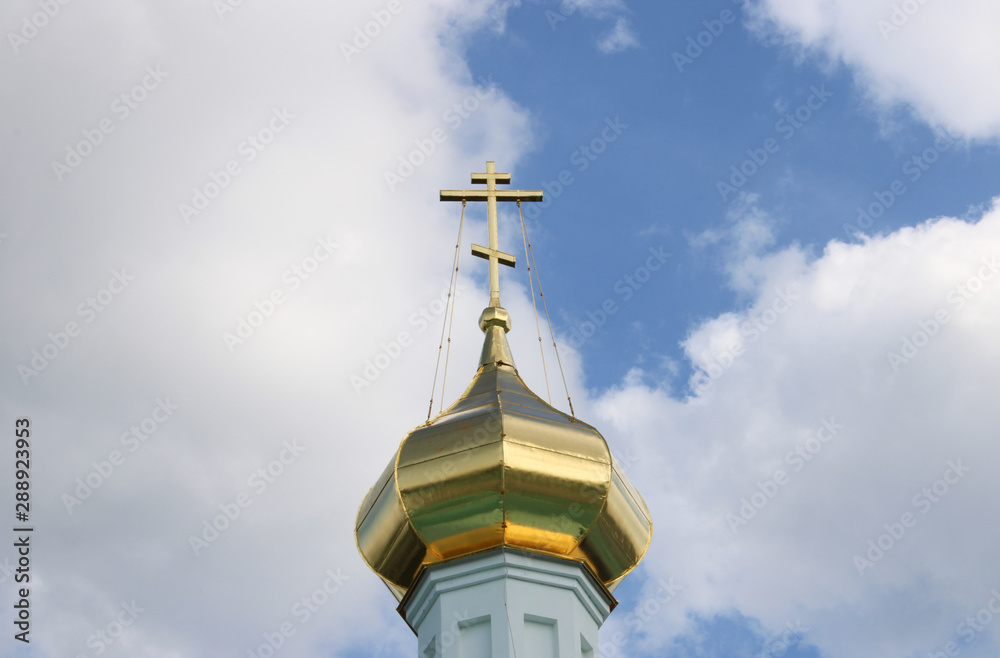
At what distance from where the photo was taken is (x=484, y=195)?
801 inches

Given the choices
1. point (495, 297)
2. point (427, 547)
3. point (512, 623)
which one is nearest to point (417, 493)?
point (427, 547)

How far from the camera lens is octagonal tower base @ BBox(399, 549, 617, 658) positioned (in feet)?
54.1

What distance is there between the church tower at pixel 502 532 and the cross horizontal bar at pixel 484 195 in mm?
3208

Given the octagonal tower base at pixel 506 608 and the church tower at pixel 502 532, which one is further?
the church tower at pixel 502 532

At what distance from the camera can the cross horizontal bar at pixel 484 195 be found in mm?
20297

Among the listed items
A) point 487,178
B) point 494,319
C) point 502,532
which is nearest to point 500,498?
point 502,532

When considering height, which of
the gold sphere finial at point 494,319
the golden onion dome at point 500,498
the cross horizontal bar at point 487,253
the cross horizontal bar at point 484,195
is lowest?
the golden onion dome at point 500,498

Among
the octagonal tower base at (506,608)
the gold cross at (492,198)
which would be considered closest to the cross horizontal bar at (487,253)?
the gold cross at (492,198)

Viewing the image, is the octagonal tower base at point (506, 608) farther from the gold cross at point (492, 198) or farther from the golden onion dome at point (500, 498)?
the gold cross at point (492, 198)

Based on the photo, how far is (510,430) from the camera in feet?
57.1

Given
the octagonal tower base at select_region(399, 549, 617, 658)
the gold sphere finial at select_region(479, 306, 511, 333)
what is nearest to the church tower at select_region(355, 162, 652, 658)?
the octagonal tower base at select_region(399, 549, 617, 658)

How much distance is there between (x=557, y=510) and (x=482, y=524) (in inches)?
29.0

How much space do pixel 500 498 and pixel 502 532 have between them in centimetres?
32

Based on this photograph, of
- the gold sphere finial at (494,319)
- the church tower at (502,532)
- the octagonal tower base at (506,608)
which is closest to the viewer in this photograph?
the octagonal tower base at (506,608)
